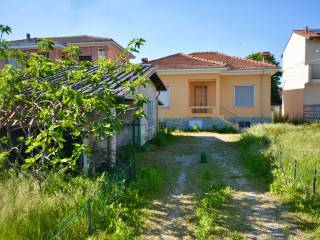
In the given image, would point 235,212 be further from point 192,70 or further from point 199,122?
point 192,70

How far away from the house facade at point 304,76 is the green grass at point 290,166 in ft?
34.4

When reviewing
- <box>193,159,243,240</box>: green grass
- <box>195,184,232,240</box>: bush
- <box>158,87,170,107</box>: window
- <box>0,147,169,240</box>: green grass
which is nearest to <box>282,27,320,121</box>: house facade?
<box>158,87,170,107</box>: window

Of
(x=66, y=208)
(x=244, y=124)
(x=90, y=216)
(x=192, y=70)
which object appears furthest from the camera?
Answer: (x=244, y=124)

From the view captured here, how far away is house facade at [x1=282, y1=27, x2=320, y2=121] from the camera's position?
74.3 ft

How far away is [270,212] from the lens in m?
5.99

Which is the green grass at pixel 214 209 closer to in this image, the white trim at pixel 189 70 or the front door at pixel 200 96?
the white trim at pixel 189 70

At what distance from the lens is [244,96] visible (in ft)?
74.7

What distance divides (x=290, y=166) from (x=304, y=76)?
56.1ft

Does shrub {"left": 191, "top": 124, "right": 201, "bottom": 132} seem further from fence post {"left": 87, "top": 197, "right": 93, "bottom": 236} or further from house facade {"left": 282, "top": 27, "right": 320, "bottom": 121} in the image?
fence post {"left": 87, "top": 197, "right": 93, "bottom": 236}

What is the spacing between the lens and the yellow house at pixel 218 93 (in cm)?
2189

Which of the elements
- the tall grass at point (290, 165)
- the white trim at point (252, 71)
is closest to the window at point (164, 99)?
the white trim at point (252, 71)

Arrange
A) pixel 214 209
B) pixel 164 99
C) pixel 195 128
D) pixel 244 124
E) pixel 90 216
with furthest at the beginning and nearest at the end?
1. pixel 244 124
2. pixel 164 99
3. pixel 195 128
4. pixel 214 209
5. pixel 90 216

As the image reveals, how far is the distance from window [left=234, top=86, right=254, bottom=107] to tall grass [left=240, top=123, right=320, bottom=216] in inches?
349

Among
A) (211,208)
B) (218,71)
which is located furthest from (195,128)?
(211,208)
